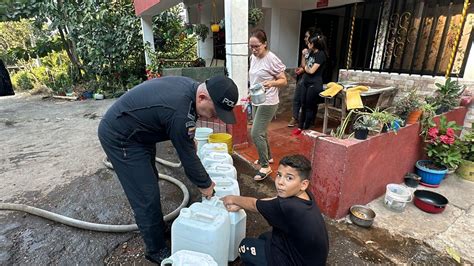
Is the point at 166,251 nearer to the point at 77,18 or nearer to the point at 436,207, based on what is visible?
the point at 436,207

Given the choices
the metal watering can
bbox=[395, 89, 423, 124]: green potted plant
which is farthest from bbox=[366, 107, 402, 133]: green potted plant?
the metal watering can

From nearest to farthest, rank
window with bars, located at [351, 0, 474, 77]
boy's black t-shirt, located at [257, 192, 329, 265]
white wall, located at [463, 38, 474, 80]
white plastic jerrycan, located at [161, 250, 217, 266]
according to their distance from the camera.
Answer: white plastic jerrycan, located at [161, 250, 217, 266], boy's black t-shirt, located at [257, 192, 329, 265], white wall, located at [463, 38, 474, 80], window with bars, located at [351, 0, 474, 77]

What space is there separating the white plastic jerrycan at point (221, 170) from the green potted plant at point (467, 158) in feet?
10.1

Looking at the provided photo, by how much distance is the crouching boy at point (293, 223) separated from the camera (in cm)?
141

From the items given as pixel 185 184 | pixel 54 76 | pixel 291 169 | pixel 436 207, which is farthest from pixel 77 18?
pixel 436 207

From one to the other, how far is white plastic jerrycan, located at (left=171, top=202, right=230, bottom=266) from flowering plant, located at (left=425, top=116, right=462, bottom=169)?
9.28 ft

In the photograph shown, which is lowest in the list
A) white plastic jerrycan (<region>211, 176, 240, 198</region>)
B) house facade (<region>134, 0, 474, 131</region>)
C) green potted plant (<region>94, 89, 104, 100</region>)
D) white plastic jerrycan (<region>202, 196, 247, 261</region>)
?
green potted plant (<region>94, 89, 104, 100</region>)

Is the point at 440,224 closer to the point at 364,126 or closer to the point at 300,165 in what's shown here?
the point at 364,126

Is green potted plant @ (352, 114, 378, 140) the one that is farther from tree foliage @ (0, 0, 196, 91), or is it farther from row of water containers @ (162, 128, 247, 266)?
tree foliage @ (0, 0, 196, 91)

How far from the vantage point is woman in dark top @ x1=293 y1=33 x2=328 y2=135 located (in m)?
4.12

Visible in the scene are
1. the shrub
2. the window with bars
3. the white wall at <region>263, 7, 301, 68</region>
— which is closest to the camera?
the window with bars

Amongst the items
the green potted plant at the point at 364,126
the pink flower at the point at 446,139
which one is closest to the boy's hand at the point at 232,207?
the green potted plant at the point at 364,126

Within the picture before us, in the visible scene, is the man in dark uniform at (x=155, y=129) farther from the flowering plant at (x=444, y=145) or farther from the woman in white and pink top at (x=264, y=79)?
the flowering plant at (x=444, y=145)

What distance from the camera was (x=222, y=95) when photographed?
1.58m
